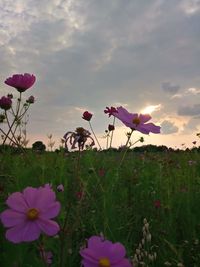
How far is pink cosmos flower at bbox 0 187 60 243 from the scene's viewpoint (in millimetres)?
840

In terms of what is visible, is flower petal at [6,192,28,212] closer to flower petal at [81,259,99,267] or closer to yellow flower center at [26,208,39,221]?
yellow flower center at [26,208,39,221]

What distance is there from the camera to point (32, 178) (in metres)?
3.16

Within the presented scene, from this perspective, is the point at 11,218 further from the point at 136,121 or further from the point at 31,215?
the point at 136,121

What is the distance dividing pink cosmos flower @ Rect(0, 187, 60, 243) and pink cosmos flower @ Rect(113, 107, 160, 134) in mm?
547

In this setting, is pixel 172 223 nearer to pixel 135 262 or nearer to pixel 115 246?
pixel 135 262

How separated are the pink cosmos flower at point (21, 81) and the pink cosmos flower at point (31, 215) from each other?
119 cm

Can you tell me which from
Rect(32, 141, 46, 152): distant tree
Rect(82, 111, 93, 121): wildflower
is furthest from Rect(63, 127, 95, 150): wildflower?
Rect(32, 141, 46, 152): distant tree

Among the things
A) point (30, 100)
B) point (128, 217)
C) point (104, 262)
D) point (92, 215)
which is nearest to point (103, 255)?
point (104, 262)

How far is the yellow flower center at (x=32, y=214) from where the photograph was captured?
2.82 feet

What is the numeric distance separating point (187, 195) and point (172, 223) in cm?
→ 57

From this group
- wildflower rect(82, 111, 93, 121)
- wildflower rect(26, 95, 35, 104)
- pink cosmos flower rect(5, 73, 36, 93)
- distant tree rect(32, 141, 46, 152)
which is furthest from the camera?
distant tree rect(32, 141, 46, 152)

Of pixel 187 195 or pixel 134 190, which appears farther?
pixel 134 190

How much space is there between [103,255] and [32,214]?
16 centimetres

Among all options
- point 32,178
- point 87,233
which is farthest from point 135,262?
point 32,178
